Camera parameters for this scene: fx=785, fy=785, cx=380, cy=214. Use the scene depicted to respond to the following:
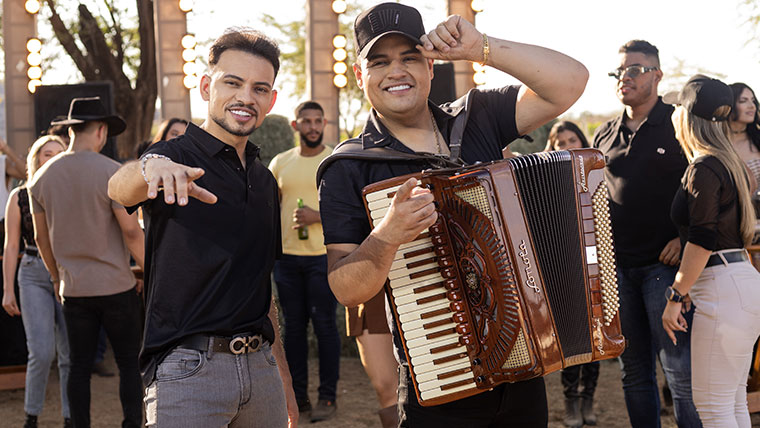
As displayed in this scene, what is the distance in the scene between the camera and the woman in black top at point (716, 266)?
3.59m

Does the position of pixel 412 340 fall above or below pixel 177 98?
below

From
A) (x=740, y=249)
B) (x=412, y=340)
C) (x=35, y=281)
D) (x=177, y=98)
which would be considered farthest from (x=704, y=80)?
(x=177, y=98)

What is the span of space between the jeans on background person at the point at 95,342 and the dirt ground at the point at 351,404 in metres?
1.28

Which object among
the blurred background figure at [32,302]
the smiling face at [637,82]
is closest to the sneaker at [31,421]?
the blurred background figure at [32,302]

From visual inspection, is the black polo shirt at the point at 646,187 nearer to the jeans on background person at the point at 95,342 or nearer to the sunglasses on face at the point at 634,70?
the sunglasses on face at the point at 634,70

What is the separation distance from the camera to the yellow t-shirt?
6094 millimetres

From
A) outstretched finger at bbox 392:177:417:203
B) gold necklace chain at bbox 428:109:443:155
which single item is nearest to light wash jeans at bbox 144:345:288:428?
outstretched finger at bbox 392:177:417:203

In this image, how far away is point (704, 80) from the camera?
3.88 metres

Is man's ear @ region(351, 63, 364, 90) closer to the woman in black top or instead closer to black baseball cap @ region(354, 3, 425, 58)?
black baseball cap @ region(354, 3, 425, 58)

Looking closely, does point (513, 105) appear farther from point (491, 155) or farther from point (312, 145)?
point (312, 145)

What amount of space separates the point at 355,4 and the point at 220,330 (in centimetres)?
2245

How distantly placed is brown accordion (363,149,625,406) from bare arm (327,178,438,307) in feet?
0.27

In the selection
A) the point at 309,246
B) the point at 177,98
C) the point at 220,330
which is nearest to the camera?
the point at 220,330

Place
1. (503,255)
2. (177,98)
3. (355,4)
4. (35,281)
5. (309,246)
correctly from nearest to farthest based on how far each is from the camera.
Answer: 1. (503,255)
2. (35,281)
3. (309,246)
4. (177,98)
5. (355,4)
